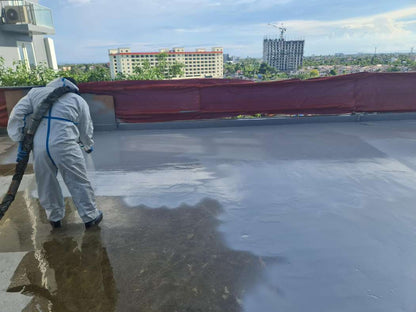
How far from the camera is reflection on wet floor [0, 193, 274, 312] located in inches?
90.2

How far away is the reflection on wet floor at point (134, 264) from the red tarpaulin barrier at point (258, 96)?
431 cm

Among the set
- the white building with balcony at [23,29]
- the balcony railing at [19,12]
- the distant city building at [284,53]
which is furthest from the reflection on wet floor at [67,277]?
the distant city building at [284,53]

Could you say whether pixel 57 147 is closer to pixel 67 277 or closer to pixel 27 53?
pixel 67 277

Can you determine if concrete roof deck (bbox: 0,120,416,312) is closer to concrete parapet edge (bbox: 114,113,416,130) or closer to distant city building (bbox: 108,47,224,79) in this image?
concrete parapet edge (bbox: 114,113,416,130)

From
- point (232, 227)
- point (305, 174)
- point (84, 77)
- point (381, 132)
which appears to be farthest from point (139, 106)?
point (84, 77)

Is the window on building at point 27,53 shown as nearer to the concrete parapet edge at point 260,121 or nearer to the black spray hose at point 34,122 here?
→ the concrete parapet edge at point 260,121

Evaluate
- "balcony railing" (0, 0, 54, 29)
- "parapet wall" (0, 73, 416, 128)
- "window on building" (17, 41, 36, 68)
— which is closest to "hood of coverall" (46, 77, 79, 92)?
"parapet wall" (0, 73, 416, 128)

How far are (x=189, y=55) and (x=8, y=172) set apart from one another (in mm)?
120814

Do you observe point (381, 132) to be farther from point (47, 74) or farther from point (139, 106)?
point (47, 74)

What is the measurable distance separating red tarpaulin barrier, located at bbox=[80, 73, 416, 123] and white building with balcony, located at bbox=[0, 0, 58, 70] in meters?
8.76

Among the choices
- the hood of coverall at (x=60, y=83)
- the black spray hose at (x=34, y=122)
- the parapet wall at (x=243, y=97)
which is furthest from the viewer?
the parapet wall at (x=243, y=97)

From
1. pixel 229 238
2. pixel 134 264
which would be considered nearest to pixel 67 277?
pixel 134 264

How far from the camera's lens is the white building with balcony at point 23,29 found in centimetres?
1622

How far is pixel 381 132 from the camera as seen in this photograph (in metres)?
6.81
